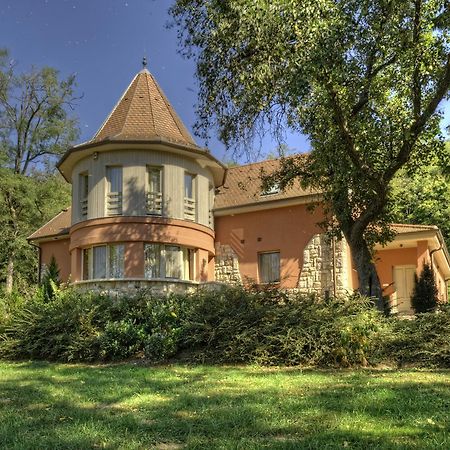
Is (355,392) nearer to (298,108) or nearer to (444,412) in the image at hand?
(444,412)

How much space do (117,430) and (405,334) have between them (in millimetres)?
6538

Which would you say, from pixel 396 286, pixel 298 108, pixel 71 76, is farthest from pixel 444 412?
pixel 71 76

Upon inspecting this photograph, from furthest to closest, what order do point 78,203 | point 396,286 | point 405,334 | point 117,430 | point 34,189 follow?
point 34,189 < point 396,286 < point 78,203 < point 405,334 < point 117,430

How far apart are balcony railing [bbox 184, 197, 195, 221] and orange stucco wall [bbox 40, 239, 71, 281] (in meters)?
7.26

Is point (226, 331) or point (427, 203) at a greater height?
point (427, 203)

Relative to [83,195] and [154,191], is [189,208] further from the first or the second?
[83,195]

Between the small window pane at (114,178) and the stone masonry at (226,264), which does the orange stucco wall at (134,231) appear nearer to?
the small window pane at (114,178)

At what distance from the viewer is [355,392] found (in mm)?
6203

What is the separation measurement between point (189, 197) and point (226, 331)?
10.7 meters

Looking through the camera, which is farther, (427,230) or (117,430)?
(427,230)

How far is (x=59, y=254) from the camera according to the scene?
2473cm

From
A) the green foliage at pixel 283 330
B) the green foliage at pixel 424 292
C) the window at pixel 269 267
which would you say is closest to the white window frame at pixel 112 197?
the window at pixel 269 267

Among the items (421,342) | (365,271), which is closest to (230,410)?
(421,342)

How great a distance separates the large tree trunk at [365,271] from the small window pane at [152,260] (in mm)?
7800
